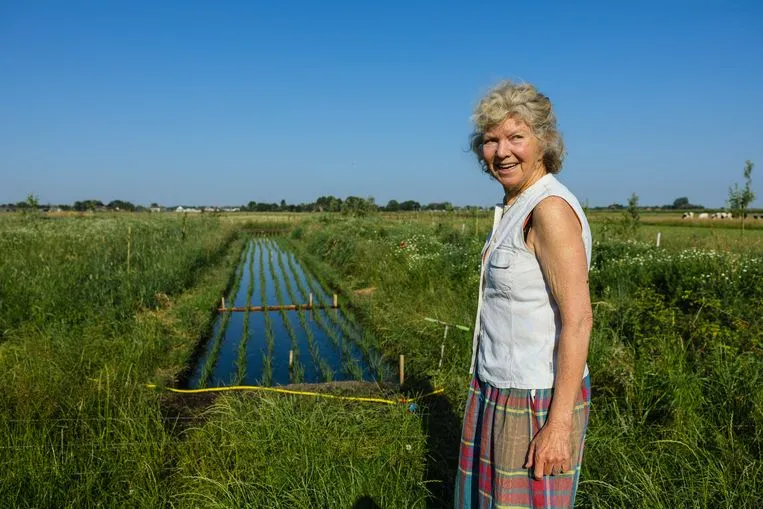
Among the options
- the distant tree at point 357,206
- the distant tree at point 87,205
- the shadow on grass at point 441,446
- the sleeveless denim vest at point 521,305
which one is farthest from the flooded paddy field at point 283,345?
the distant tree at point 87,205

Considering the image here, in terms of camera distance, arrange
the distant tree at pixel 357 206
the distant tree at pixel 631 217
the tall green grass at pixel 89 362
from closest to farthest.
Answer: the tall green grass at pixel 89 362 → the distant tree at pixel 631 217 → the distant tree at pixel 357 206

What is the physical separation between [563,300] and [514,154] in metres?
0.47

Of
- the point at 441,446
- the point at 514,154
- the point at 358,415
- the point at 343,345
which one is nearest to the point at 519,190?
the point at 514,154

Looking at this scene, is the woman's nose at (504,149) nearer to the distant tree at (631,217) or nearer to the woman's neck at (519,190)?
the woman's neck at (519,190)

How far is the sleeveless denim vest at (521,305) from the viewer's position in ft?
4.50

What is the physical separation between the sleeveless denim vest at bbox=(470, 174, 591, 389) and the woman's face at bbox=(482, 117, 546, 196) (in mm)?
92

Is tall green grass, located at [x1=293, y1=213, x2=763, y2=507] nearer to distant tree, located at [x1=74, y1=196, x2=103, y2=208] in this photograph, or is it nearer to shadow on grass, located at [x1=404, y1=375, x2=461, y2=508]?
shadow on grass, located at [x1=404, y1=375, x2=461, y2=508]

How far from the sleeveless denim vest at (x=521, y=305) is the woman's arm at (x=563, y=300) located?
40 mm

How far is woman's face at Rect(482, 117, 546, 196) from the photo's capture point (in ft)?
4.88

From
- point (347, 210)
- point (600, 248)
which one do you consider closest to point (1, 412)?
point (600, 248)

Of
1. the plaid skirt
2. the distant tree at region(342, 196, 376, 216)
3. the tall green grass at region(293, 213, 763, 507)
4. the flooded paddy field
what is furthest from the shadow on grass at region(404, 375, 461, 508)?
the distant tree at region(342, 196, 376, 216)

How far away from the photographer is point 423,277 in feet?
29.7

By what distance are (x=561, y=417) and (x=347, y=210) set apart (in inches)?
1123

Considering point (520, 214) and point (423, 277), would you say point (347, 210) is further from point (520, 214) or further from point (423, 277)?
point (520, 214)
